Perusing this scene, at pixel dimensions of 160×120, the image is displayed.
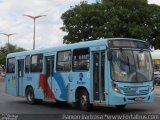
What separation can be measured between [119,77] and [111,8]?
87.1ft

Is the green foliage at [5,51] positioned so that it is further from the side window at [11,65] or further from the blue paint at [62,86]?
the blue paint at [62,86]

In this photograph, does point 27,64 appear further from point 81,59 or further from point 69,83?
point 81,59

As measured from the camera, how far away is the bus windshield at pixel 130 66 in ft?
56.4

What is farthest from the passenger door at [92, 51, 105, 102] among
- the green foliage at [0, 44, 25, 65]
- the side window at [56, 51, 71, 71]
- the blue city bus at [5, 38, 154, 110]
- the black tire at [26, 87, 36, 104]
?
the green foliage at [0, 44, 25, 65]

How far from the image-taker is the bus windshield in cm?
1720

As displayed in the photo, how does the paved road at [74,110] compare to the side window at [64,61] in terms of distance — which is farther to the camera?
the side window at [64,61]

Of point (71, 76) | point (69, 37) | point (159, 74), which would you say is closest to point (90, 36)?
point (69, 37)

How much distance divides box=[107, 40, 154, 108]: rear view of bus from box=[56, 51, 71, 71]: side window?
294cm

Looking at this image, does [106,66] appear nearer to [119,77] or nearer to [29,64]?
[119,77]

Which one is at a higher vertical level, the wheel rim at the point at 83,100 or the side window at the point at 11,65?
the side window at the point at 11,65

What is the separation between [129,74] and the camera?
1730 centimetres

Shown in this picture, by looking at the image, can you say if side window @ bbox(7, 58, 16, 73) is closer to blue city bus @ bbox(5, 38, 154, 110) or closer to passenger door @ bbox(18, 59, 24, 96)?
passenger door @ bbox(18, 59, 24, 96)

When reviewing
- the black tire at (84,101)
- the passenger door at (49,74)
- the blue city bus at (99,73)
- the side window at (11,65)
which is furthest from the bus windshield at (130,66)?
the side window at (11,65)

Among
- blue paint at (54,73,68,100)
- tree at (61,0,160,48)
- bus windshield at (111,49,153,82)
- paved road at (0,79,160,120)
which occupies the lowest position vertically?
paved road at (0,79,160,120)
